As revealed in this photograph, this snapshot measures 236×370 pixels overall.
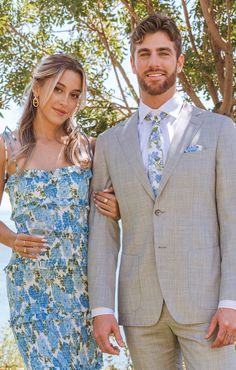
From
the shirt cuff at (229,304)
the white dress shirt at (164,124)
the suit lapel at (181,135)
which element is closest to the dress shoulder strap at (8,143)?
the white dress shirt at (164,124)

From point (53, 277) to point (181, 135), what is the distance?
0.85 metres

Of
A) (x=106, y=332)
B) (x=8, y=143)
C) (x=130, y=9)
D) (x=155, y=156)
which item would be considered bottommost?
(x=106, y=332)

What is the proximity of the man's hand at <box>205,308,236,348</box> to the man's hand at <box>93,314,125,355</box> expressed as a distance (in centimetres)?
42

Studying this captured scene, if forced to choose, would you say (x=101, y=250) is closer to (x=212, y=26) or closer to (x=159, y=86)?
(x=159, y=86)

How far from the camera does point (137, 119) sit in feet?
11.8

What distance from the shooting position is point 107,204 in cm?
344

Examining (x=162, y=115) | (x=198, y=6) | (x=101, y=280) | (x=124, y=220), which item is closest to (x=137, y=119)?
(x=162, y=115)

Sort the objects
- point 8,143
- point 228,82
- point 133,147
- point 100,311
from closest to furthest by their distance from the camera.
A: point 100,311
point 133,147
point 8,143
point 228,82

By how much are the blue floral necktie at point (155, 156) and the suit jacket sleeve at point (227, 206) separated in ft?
0.86

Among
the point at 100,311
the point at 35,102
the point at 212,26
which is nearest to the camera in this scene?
the point at 100,311

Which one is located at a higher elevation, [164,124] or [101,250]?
[164,124]

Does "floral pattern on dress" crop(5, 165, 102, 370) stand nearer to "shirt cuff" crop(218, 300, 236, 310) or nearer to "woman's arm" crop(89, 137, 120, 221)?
"woman's arm" crop(89, 137, 120, 221)

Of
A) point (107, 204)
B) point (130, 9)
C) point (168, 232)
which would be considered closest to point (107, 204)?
point (107, 204)

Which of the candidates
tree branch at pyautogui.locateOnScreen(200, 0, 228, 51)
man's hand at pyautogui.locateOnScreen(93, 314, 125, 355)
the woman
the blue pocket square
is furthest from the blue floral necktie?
tree branch at pyautogui.locateOnScreen(200, 0, 228, 51)
